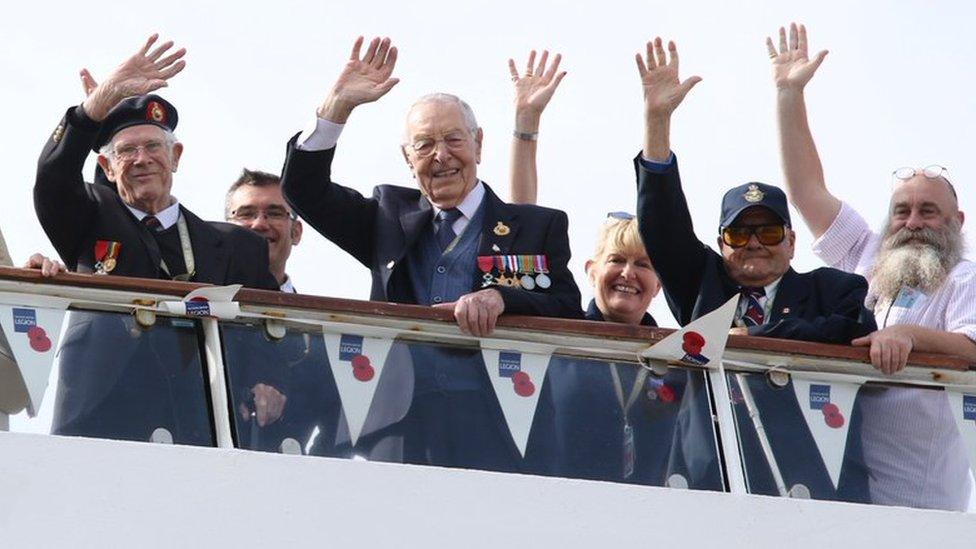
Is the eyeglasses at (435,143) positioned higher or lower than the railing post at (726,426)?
higher

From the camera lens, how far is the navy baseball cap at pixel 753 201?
24.1ft

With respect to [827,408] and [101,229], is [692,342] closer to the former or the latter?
[827,408]

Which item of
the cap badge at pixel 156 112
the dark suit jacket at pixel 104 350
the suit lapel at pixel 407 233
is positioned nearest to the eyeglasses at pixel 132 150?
the cap badge at pixel 156 112

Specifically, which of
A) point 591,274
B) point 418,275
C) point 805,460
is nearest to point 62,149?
point 418,275

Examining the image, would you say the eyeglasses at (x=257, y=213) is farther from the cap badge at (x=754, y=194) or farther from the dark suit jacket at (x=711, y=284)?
the cap badge at (x=754, y=194)

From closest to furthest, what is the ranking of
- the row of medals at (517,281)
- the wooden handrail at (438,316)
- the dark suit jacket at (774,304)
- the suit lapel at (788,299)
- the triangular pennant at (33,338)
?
the triangular pennant at (33,338), the wooden handrail at (438,316), the dark suit jacket at (774,304), the row of medals at (517,281), the suit lapel at (788,299)

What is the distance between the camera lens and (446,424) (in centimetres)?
654

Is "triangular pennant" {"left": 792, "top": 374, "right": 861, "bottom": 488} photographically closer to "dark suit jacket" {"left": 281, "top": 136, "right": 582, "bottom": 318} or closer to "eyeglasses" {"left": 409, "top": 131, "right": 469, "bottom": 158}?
"dark suit jacket" {"left": 281, "top": 136, "right": 582, "bottom": 318}

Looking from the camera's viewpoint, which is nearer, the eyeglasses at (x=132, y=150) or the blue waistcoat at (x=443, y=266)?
the blue waistcoat at (x=443, y=266)

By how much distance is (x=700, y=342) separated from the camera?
6.78 metres

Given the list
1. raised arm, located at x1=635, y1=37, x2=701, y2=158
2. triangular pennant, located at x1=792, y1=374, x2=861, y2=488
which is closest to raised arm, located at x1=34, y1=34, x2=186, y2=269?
raised arm, located at x1=635, y1=37, x2=701, y2=158

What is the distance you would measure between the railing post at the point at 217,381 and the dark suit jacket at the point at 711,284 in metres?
1.65

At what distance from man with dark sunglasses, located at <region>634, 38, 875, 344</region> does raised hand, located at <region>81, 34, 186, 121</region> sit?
1.68m

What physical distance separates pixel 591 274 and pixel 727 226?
62 centimetres
